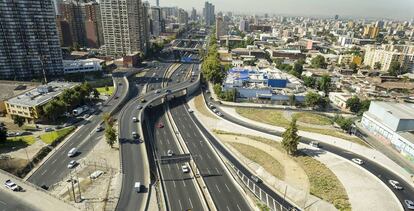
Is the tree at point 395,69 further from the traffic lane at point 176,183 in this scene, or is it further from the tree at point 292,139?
the traffic lane at point 176,183

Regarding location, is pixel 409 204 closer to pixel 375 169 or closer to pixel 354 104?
pixel 375 169

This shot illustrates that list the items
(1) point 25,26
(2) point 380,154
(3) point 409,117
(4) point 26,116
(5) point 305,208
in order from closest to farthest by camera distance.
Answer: (5) point 305,208, (2) point 380,154, (3) point 409,117, (4) point 26,116, (1) point 25,26

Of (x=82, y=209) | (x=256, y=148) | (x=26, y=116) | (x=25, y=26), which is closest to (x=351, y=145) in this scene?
(x=256, y=148)

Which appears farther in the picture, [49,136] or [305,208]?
[49,136]

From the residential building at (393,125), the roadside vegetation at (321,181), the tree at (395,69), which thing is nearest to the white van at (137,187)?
the roadside vegetation at (321,181)

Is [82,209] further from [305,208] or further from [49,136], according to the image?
[305,208]

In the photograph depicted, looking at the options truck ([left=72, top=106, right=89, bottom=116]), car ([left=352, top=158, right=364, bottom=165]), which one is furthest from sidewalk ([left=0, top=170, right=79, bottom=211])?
car ([left=352, top=158, right=364, bottom=165])

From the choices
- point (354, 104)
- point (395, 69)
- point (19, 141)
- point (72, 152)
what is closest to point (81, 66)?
point (19, 141)
